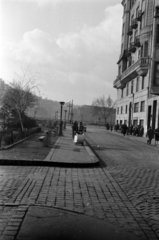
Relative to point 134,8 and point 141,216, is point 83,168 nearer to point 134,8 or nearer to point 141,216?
point 141,216

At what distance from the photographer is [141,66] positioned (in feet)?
123

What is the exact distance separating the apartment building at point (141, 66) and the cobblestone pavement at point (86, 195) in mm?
27503

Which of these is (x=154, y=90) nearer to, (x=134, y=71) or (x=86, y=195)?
(x=134, y=71)

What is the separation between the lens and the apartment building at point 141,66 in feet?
116

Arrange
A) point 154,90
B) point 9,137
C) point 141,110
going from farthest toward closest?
point 141,110 → point 154,90 → point 9,137

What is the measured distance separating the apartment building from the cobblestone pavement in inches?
1083

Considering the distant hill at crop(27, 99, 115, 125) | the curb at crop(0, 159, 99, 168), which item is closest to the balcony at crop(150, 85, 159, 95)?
the curb at crop(0, 159, 99, 168)

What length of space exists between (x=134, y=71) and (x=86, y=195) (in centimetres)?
3828

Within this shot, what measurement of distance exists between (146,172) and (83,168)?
206 centimetres

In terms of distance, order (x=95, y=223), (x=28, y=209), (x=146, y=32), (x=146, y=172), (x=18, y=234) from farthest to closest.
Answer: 1. (x=146, y=32)
2. (x=146, y=172)
3. (x=28, y=209)
4. (x=95, y=223)
5. (x=18, y=234)

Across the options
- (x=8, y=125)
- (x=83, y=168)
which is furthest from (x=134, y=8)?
(x=83, y=168)

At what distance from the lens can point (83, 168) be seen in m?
9.28

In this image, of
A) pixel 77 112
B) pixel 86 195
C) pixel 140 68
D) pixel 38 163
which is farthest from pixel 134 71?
pixel 77 112

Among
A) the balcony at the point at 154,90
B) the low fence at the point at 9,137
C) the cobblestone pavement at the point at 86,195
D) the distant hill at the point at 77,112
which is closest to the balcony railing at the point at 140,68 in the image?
the balcony at the point at 154,90
